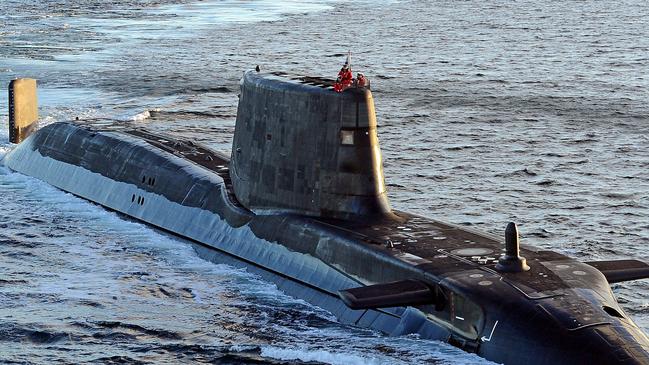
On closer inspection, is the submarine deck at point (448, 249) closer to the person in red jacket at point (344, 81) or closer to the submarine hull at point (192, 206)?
the submarine hull at point (192, 206)

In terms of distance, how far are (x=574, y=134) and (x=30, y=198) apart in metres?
22.4

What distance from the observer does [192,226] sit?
33750mm

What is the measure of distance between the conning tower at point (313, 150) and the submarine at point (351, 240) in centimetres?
3

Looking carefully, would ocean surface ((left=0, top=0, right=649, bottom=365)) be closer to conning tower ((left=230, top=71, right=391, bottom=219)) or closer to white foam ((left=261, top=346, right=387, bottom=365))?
white foam ((left=261, top=346, right=387, bottom=365))

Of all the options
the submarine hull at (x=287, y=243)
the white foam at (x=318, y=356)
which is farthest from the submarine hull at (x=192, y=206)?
the white foam at (x=318, y=356)

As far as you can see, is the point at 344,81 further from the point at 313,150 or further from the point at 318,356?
the point at 318,356

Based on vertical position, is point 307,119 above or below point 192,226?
above

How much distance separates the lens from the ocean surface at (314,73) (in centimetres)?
2686

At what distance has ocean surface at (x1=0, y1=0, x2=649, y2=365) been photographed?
2686 cm

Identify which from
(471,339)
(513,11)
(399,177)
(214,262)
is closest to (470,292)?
(471,339)

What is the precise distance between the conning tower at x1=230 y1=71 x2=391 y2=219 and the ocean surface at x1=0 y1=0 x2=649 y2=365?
2379mm

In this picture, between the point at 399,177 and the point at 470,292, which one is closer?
the point at 470,292

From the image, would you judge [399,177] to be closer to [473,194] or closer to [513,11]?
[473,194]

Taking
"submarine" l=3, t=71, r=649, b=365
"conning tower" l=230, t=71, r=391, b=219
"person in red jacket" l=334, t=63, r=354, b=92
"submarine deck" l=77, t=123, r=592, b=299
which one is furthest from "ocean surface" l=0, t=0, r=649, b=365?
"person in red jacket" l=334, t=63, r=354, b=92
